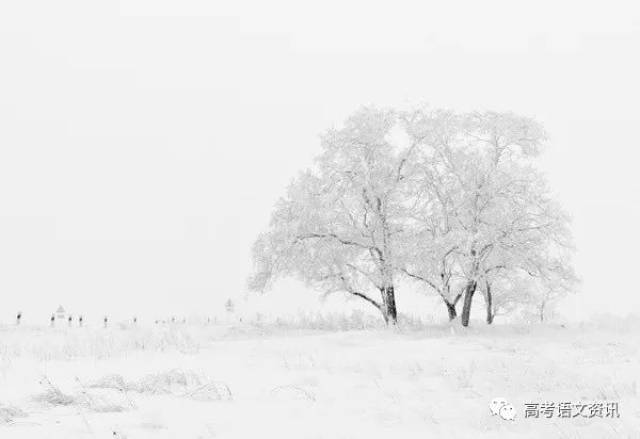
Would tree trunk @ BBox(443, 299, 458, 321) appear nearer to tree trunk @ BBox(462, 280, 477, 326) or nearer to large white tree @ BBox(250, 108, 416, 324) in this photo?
tree trunk @ BBox(462, 280, 477, 326)

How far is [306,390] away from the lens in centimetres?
902

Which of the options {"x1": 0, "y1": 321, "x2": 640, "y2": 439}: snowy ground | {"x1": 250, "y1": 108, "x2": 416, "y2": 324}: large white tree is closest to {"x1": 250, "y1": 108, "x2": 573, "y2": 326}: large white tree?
{"x1": 250, "y1": 108, "x2": 416, "y2": 324}: large white tree

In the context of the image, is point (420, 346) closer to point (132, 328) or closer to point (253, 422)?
point (253, 422)

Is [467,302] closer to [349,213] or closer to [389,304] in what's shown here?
[389,304]

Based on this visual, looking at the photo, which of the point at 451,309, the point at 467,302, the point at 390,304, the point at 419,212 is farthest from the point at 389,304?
the point at 419,212

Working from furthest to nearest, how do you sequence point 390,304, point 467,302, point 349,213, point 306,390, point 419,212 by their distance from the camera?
point 390,304
point 349,213
point 419,212
point 467,302
point 306,390

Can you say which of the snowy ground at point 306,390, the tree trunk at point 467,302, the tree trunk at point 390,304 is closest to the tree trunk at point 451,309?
the tree trunk at point 467,302

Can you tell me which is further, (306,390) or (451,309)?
(451,309)

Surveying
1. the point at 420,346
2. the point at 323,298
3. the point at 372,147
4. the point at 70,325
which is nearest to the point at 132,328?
the point at 70,325

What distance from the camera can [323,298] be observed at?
24.0 meters

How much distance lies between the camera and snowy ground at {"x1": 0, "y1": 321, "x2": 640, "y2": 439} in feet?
22.2

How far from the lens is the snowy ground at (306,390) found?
677cm

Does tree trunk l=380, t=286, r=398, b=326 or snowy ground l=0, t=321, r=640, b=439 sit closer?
snowy ground l=0, t=321, r=640, b=439

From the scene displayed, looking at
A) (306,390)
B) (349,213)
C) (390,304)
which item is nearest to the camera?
(306,390)
